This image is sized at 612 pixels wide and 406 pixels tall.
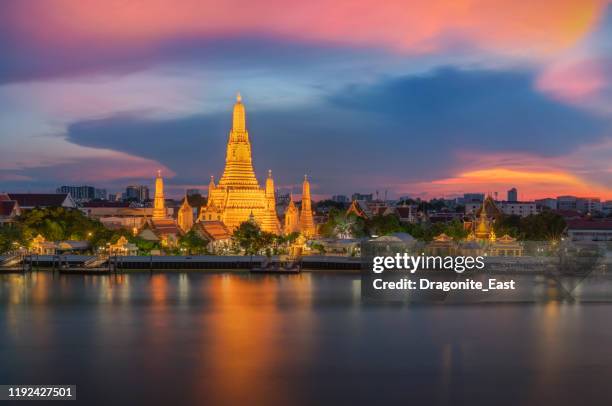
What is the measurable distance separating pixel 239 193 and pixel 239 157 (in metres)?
2.08

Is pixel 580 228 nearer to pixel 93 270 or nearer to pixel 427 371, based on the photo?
pixel 93 270

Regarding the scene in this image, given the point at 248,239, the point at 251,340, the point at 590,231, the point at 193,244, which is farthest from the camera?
the point at 590,231

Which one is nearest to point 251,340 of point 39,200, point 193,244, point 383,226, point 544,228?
point 193,244

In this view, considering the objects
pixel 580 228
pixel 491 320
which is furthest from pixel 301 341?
pixel 580 228

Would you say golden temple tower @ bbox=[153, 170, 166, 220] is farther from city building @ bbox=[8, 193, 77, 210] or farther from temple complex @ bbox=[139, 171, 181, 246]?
city building @ bbox=[8, 193, 77, 210]

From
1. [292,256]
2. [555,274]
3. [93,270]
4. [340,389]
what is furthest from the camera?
[292,256]

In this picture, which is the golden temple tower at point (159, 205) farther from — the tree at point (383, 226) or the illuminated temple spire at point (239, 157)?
the tree at point (383, 226)

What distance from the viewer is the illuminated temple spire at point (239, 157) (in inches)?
1818

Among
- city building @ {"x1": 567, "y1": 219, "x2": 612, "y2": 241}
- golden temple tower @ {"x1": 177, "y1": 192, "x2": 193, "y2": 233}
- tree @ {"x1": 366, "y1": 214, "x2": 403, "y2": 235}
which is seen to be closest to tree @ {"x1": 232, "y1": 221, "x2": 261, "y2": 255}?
tree @ {"x1": 366, "y1": 214, "x2": 403, "y2": 235}

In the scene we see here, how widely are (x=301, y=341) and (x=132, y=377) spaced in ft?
15.5

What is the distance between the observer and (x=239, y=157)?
46531 millimetres

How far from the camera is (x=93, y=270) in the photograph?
3566 centimetres

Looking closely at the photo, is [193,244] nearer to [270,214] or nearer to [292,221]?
[270,214]

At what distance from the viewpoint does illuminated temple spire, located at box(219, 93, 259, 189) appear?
46.2 meters
